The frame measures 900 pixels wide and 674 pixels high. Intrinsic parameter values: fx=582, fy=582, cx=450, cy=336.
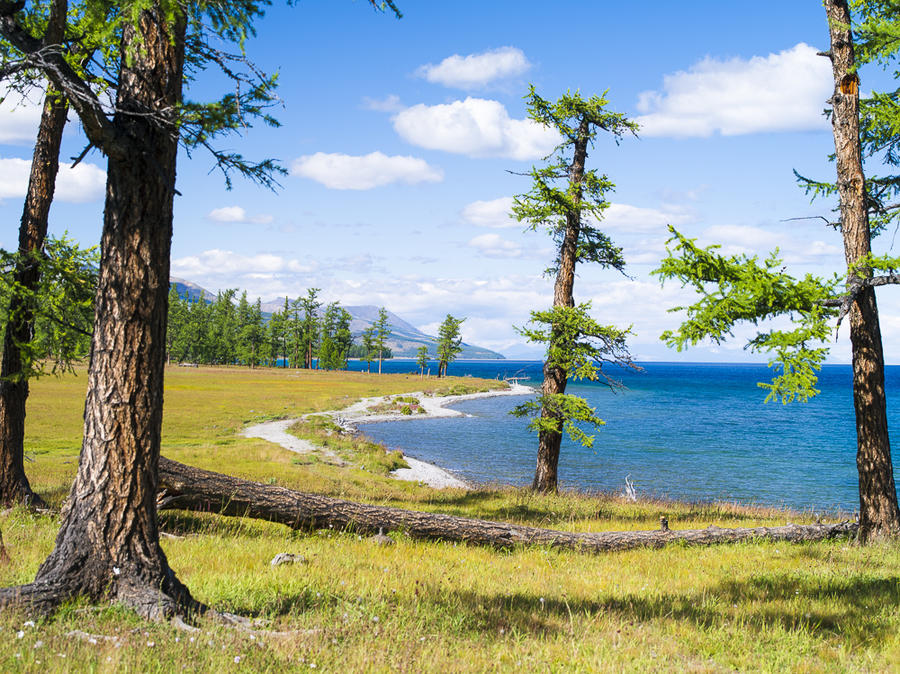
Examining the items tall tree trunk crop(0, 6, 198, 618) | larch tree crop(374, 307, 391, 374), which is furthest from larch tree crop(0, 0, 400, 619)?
larch tree crop(374, 307, 391, 374)

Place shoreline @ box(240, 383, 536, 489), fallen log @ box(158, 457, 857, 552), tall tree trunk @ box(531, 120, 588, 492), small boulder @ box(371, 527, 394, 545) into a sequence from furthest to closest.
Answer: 1. shoreline @ box(240, 383, 536, 489)
2. tall tree trunk @ box(531, 120, 588, 492)
3. fallen log @ box(158, 457, 857, 552)
4. small boulder @ box(371, 527, 394, 545)

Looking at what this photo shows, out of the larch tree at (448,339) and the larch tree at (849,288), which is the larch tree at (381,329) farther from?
the larch tree at (849,288)

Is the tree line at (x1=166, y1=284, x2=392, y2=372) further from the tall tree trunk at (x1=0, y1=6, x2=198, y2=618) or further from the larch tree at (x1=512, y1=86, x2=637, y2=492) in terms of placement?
the tall tree trunk at (x1=0, y1=6, x2=198, y2=618)

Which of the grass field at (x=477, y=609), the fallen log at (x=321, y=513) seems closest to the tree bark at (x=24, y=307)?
the grass field at (x=477, y=609)

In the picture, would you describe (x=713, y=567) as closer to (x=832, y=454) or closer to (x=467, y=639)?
(x=467, y=639)

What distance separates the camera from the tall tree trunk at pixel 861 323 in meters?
10.1

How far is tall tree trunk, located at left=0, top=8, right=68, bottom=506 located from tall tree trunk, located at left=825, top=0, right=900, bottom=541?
45.3 ft

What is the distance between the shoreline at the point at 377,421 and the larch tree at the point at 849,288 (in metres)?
7.31

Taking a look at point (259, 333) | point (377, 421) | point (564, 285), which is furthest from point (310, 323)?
point (564, 285)

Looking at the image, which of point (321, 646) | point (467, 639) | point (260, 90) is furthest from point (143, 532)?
point (260, 90)

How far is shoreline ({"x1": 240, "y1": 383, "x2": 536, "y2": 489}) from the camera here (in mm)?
28469

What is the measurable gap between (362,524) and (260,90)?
22.3 feet

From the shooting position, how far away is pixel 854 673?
175 inches

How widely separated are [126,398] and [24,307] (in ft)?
22.5
